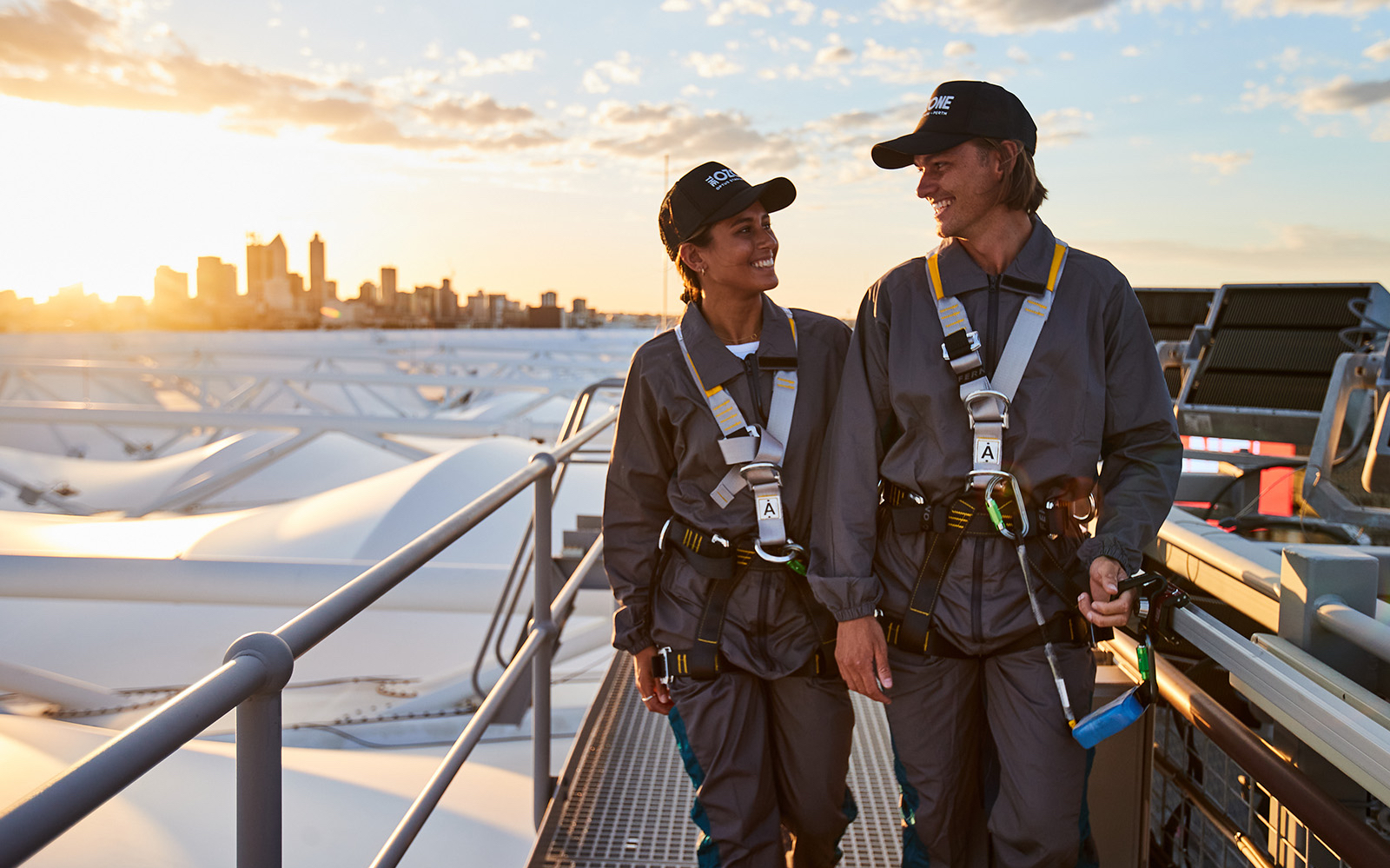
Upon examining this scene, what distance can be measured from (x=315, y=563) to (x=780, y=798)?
24.0 feet

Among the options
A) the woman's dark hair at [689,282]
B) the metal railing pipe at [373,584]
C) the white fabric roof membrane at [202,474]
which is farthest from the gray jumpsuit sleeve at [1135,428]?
the white fabric roof membrane at [202,474]

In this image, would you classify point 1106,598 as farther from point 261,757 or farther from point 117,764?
point 117,764

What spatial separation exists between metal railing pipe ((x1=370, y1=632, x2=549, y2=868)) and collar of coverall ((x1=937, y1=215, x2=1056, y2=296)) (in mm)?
1283

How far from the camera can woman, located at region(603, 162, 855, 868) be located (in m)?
2.08

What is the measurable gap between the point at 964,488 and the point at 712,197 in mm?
866

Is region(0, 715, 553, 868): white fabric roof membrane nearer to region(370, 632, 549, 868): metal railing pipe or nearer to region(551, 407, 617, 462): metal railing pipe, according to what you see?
region(370, 632, 549, 868): metal railing pipe

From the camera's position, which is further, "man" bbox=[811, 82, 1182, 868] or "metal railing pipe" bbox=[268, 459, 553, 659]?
"man" bbox=[811, 82, 1182, 868]

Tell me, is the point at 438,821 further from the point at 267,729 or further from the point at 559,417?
the point at 559,417

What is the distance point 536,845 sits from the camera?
2.51 m

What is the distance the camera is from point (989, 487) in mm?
1775

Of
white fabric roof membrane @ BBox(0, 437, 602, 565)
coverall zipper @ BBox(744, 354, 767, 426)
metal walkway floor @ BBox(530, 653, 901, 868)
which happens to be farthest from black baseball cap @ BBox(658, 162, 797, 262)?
white fabric roof membrane @ BBox(0, 437, 602, 565)

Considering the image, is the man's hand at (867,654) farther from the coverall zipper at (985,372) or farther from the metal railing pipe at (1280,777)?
the metal railing pipe at (1280,777)

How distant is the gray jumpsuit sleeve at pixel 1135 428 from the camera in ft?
5.96

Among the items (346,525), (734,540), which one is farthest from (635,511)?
(346,525)
